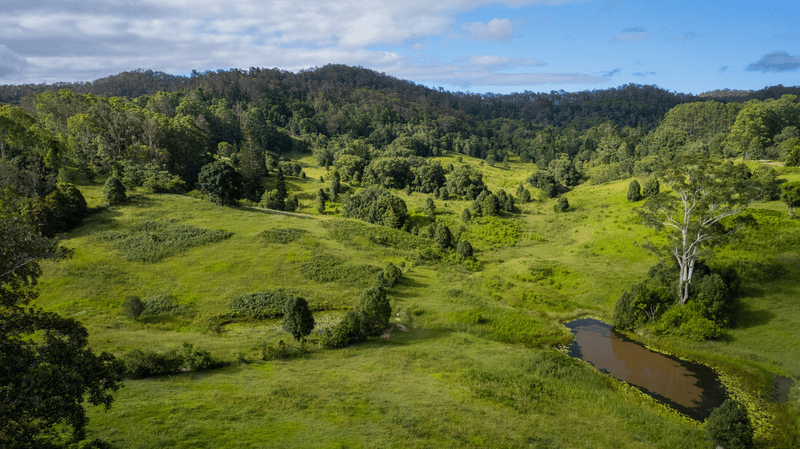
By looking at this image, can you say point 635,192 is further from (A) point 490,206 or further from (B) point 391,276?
(B) point 391,276

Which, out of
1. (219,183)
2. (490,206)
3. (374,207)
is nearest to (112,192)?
(219,183)

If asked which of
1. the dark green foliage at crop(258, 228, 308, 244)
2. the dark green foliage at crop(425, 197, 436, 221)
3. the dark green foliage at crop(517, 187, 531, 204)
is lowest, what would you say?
the dark green foliage at crop(258, 228, 308, 244)

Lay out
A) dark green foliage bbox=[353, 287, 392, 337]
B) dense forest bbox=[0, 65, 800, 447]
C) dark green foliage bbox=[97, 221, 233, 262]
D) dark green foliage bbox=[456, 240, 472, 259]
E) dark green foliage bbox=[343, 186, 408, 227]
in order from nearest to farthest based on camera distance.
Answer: dense forest bbox=[0, 65, 800, 447] < dark green foliage bbox=[353, 287, 392, 337] < dark green foliage bbox=[97, 221, 233, 262] < dark green foliage bbox=[456, 240, 472, 259] < dark green foliage bbox=[343, 186, 408, 227]

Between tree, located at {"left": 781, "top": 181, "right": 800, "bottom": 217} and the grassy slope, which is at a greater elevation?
tree, located at {"left": 781, "top": 181, "right": 800, "bottom": 217}

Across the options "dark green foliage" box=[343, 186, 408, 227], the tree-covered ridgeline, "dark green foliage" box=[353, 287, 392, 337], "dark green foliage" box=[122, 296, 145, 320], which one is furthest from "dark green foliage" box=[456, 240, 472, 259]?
"dark green foliage" box=[122, 296, 145, 320]

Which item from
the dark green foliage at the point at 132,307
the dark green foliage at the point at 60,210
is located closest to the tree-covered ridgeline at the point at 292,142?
the dark green foliage at the point at 60,210

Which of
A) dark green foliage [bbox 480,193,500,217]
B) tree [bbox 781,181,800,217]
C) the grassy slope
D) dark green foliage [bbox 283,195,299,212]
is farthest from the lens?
dark green foliage [bbox 283,195,299,212]

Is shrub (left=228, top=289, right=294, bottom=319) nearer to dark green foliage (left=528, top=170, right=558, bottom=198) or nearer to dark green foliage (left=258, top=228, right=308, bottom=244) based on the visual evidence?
dark green foliage (left=258, top=228, right=308, bottom=244)
